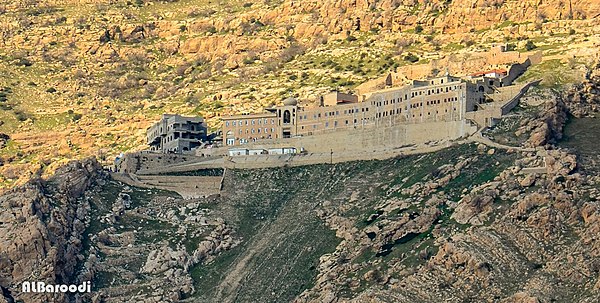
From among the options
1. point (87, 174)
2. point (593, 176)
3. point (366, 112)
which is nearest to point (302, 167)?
point (366, 112)

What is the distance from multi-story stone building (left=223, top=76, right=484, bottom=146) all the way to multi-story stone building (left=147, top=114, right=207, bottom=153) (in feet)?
13.1

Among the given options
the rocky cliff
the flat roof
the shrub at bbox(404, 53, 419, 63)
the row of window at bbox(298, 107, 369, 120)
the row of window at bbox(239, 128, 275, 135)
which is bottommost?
the rocky cliff

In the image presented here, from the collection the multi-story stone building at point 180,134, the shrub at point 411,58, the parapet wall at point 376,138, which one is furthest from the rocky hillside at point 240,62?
the parapet wall at point 376,138

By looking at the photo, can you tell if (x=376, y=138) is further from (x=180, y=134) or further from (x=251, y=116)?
(x=180, y=134)

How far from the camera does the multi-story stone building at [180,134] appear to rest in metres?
149

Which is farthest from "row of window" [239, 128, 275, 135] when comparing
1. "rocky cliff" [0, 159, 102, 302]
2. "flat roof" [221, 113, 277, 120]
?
"rocky cliff" [0, 159, 102, 302]

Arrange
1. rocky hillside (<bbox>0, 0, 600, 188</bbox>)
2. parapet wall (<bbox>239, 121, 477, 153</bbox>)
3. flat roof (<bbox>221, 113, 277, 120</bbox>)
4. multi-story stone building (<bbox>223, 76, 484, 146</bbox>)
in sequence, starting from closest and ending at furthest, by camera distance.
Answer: parapet wall (<bbox>239, 121, 477, 153</bbox>), multi-story stone building (<bbox>223, 76, 484, 146</bbox>), flat roof (<bbox>221, 113, 277, 120</bbox>), rocky hillside (<bbox>0, 0, 600, 188</bbox>)

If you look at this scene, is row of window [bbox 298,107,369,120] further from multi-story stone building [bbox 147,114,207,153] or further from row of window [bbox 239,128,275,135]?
multi-story stone building [bbox 147,114,207,153]

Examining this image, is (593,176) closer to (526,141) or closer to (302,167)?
(526,141)

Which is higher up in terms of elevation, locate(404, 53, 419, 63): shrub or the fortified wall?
the fortified wall

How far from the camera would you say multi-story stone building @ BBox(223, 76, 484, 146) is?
448ft

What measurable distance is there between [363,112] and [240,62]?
47.7 metres

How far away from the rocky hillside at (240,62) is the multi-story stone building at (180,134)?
1073 centimetres

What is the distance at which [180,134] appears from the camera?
14962 cm
